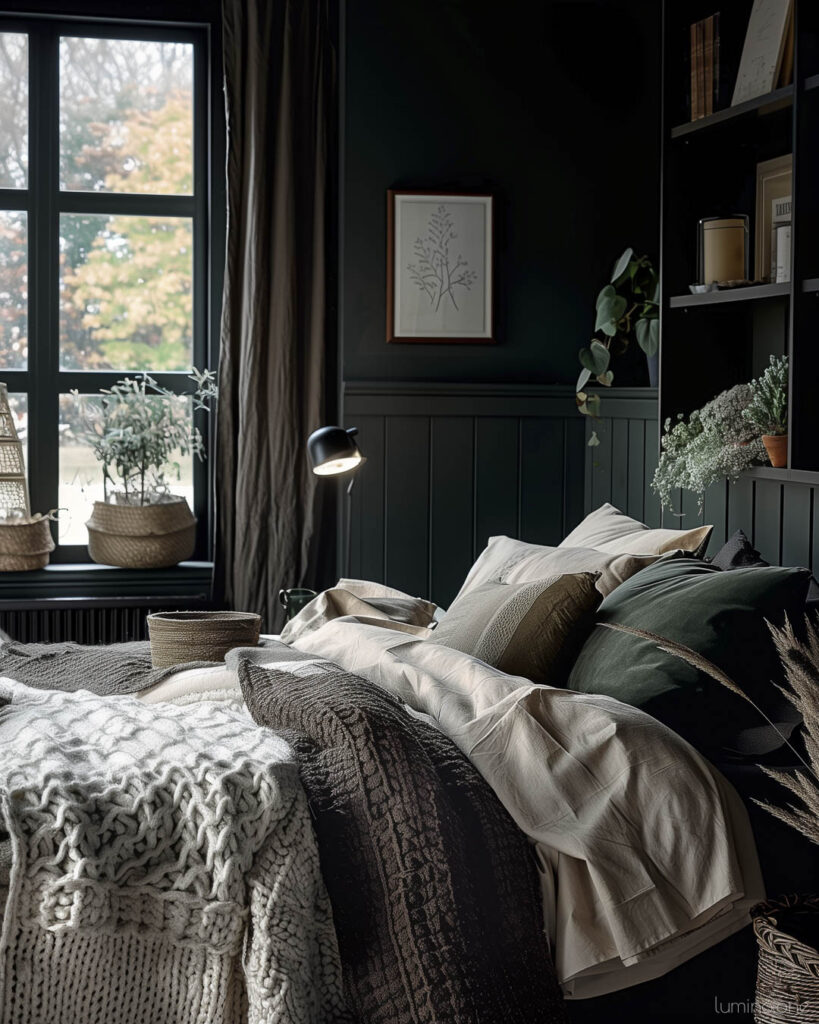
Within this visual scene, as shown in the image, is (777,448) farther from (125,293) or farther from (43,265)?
(43,265)

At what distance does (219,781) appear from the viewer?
5.30 ft

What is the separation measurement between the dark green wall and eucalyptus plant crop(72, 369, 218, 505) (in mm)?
800

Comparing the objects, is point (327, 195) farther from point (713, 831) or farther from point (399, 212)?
point (713, 831)

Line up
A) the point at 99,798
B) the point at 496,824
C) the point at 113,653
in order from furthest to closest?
the point at 113,653, the point at 496,824, the point at 99,798

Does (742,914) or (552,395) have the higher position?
(552,395)

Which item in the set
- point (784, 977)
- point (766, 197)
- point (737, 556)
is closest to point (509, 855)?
point (784, 977)

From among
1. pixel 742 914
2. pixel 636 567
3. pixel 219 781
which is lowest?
pixel 742 914

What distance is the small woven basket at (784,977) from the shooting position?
1.50 metres

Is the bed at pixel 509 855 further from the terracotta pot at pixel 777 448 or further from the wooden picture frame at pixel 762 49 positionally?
the wooden picture frame at pixel 762 49

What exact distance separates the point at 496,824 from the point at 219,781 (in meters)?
0.41

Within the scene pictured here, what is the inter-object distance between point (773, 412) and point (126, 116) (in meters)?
3.08

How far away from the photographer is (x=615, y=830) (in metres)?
1.72

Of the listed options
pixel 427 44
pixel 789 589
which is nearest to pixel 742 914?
pixel 789 589

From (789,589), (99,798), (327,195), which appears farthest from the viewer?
(327,195)
